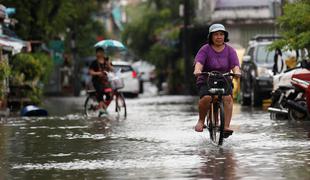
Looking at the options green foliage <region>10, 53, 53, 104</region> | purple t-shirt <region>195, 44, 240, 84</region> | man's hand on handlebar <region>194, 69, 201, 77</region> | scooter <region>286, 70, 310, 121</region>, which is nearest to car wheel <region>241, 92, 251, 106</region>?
green foliage <region>10, 53, 53, 104</region>

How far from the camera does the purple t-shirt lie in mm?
15211

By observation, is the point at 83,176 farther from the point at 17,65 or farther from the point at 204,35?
the point at 204,35

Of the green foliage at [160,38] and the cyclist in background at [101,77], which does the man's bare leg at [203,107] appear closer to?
the cyclist in background at [101,77]

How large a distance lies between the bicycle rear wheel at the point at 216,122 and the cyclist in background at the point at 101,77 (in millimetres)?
9724

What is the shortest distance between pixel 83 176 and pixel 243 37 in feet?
127

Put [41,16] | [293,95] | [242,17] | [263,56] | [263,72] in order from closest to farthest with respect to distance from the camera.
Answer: [293,95], [263,72], [263,56], [41,16], [242,17]

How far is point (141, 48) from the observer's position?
67750 mm

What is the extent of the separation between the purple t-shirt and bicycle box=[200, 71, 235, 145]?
158mm

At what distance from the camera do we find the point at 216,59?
50.0 feet

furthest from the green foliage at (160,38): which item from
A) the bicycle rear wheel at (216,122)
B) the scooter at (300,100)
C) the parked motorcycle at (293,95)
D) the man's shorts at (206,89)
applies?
the man's shorts at (206,89)

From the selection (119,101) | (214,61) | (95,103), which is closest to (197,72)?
(214,61)

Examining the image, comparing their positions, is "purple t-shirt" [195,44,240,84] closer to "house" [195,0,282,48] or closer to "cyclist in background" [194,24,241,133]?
"cyclist in background" [194,24,241,133]

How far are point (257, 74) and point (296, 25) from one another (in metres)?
7.16

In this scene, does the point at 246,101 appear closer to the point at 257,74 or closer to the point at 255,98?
the point at 255,98
